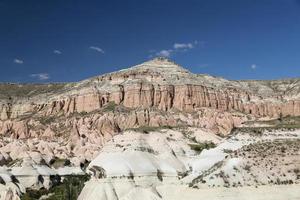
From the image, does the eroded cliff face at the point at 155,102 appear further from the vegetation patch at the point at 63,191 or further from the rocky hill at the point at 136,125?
the vegetation patch at the point at 63,191

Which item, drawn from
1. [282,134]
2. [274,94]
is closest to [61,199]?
[282,134]

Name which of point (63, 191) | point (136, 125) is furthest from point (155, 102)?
point (63, 191)

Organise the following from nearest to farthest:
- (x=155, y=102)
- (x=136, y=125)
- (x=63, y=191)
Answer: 1. (x=63, y=191)
2. (x=136, y=125)
3. (x=155, y=102)

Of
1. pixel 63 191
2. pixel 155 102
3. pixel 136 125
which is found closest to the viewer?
pixel 63 191

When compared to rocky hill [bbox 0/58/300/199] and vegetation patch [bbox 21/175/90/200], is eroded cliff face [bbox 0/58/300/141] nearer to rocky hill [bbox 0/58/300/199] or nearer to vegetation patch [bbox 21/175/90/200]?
rocky hill [bbox 0/58/300/199]

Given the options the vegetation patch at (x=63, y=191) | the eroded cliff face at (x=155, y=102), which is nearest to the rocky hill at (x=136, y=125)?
the eroded cliff face at (x=155, y=102)

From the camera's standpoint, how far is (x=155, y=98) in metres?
167

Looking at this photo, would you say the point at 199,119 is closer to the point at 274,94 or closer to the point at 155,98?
the point at 155,98

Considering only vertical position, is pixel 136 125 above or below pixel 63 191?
above

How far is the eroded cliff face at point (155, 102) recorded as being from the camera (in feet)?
508

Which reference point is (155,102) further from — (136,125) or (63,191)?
(63,191)

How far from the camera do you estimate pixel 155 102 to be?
166375 mm

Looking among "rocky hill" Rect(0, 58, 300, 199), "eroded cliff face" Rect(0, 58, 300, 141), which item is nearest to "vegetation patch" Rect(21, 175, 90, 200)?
"rocky hill" Rect(0, 58, 300, 199)

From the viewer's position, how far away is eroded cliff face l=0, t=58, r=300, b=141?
155 m
